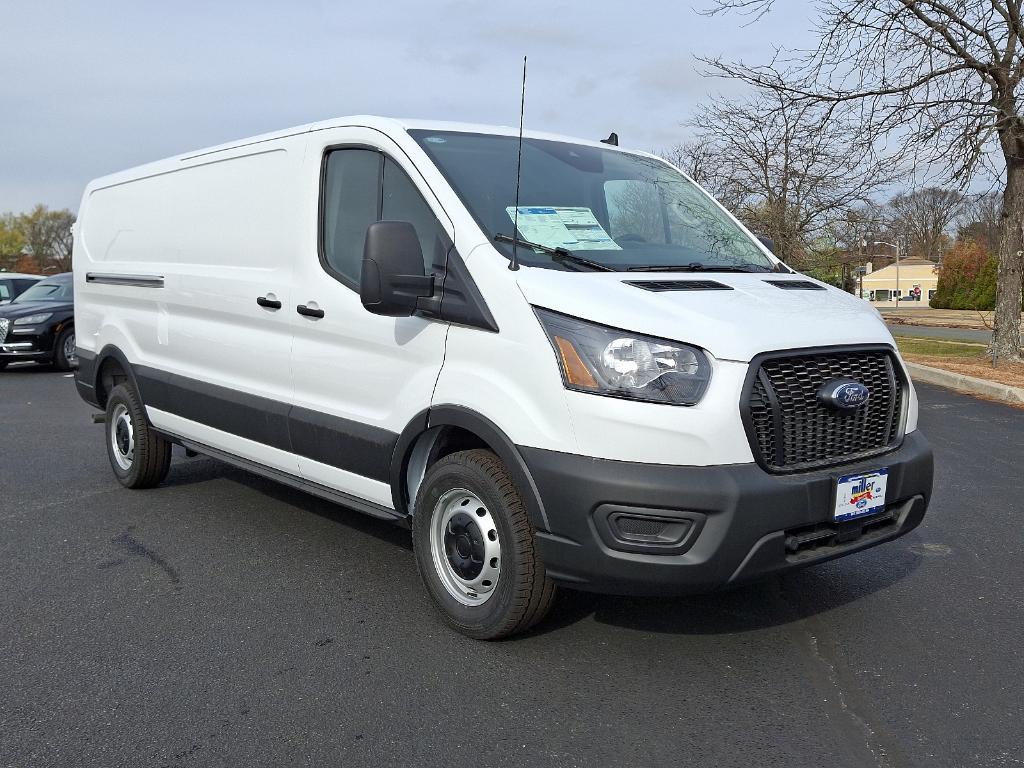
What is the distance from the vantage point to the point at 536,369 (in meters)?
3.51

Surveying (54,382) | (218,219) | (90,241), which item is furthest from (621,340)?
(54,382)

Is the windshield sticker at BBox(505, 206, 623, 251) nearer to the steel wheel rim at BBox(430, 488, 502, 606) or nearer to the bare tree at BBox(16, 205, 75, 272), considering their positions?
the steel wheel rim at BBox(430, 488, 502, 606)

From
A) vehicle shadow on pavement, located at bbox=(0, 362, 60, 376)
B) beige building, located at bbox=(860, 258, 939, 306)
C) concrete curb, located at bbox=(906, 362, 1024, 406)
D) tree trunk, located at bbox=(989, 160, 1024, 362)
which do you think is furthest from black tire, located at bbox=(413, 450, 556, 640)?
beige building, located at bbox=(860, 258, 939, 306)

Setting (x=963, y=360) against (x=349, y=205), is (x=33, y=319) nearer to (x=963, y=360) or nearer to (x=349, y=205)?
(x=349, y=205)

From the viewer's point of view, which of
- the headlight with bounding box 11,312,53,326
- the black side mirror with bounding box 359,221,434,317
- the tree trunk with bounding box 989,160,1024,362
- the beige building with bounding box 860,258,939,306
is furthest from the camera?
the beige building with bounding box 860,258,939,306

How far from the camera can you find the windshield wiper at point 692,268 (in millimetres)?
4039

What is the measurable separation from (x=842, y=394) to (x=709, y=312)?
1.97 feet

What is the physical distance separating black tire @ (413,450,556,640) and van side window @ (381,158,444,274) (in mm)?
836

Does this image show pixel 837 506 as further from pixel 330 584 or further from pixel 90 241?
pixel 90 241

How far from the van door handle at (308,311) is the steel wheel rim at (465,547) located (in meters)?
1.14

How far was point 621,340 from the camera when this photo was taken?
133 inches

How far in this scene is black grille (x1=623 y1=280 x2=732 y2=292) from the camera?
3.65 metres

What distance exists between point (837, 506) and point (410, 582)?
6.73 feet

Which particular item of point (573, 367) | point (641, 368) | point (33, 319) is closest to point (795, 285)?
point (641, 368)
